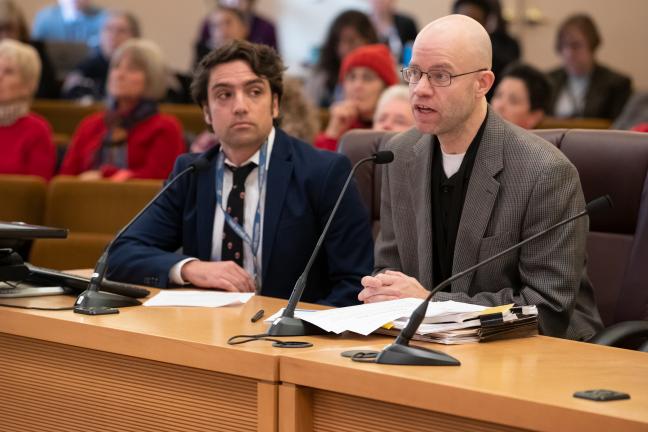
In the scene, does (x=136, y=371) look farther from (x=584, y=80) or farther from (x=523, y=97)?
(x=584, y=80)

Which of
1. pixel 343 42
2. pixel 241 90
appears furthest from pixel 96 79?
pixel 241 90

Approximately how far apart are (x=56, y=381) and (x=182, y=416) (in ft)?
1.24

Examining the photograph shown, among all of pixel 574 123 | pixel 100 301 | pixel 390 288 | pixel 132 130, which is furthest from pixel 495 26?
pixel 100 301

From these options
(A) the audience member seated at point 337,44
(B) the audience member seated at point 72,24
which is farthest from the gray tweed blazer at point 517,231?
(B) the audience member seated at point 72,24

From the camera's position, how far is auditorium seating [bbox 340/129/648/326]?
9.62ft

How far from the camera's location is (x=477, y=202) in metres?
2.71

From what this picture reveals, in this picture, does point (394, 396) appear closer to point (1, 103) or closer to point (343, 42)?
point (1, 103)

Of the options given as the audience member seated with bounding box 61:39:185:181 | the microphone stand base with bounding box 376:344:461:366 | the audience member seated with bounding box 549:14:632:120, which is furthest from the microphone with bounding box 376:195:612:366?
the audience member seated with bounding box 549:14:632:120

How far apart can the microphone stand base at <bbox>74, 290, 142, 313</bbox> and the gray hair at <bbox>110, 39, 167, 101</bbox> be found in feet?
10.5

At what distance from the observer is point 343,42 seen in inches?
257

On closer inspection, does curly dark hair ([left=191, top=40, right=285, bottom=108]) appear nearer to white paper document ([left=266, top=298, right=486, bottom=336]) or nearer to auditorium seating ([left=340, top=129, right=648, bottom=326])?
auditorium seating ([left=340, top=129, right=648, bottom=326])

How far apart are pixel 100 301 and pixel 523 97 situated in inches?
109

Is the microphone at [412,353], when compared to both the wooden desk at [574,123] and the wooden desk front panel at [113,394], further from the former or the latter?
the wooden desk at [574,123]

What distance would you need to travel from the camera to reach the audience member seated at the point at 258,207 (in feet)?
10.3
